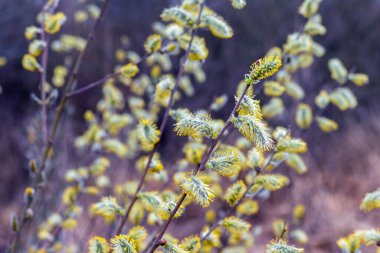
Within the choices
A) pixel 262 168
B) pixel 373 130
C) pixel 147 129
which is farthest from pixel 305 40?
pixel 373 130

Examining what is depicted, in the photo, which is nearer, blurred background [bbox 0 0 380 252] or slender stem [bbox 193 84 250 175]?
slender stem [bbox 193 84 250 175]

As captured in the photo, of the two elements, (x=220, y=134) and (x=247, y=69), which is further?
(x=247, y=69)

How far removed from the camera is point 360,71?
6.02 m

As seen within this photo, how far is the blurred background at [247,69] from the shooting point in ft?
16.1

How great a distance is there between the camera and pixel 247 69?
18.7ft

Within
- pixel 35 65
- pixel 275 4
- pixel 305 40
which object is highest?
pixel 275 4

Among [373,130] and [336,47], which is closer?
[373,130]

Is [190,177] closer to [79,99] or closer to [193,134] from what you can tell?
[193,134]

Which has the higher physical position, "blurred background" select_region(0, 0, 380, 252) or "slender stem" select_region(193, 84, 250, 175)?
"blurred background" select_region(0, 0, 380, 252)

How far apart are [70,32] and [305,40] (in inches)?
184

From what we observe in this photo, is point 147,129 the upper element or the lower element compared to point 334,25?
lower

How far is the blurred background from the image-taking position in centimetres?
492

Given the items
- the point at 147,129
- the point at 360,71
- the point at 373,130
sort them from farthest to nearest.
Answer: the point at 360,71
the point at 373,130
the point at 147,129

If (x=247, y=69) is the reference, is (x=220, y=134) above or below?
below
